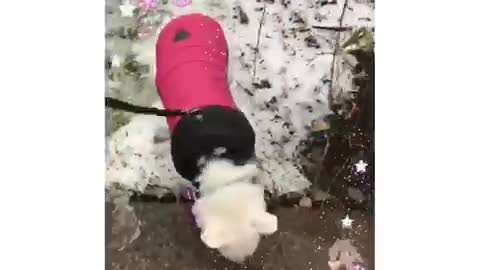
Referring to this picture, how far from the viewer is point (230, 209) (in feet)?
2.32

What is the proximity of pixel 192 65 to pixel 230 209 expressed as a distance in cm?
13

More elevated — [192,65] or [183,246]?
[192,65]

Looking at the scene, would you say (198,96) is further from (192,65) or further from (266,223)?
(266,223)

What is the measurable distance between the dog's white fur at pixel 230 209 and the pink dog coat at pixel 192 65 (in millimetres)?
60

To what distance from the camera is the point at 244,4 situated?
747 millimetres

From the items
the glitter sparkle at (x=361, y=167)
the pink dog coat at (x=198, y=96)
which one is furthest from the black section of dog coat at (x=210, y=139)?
the glitter sparkle at (x=361, y=167)

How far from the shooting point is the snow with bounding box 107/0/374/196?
0.73 meters

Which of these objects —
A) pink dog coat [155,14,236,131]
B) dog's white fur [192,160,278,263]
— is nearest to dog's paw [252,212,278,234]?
dog's white fur [192,160,278,263]

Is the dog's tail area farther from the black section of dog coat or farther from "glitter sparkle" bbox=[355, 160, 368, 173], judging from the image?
"glitter sparkle" bbox=[355, 160, 368, 173]

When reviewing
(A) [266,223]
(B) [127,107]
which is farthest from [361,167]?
(B) [127,107]

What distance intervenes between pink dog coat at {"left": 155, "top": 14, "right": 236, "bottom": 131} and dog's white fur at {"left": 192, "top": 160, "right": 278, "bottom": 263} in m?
0.06
